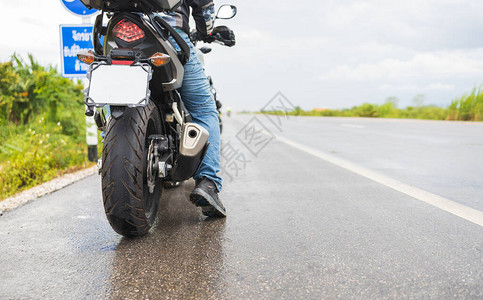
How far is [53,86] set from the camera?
623cm

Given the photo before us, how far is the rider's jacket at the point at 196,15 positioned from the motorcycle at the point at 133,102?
255 millimetres

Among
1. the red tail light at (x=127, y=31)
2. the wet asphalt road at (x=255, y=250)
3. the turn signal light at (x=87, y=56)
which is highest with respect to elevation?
the red tail light at (x=127, y=31)

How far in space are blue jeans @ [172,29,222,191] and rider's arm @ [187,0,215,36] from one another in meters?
0.25

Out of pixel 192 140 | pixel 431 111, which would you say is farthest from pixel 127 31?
pixel 431 111

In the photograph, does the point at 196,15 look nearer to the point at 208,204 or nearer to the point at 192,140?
the point at 192,140

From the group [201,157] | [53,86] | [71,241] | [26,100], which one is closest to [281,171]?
[201,157]

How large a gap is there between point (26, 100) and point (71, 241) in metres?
5.02

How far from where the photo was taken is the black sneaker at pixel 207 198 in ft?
8.64

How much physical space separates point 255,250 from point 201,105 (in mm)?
1121

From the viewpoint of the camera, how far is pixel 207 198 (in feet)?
8.71

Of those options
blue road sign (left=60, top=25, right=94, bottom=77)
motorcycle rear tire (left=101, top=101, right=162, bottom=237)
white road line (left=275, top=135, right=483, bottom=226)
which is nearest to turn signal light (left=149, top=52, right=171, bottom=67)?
motorcycle rear tire (left=101, top=101, right=162, bottom=237)

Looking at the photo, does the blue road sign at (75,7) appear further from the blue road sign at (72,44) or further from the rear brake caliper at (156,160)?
the rear brake caliper at (156,160)

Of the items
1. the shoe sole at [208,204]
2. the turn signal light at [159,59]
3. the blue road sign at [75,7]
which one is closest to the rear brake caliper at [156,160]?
the shoe sole at [208,204]

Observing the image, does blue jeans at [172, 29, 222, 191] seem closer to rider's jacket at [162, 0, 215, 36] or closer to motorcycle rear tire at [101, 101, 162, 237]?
rider's jacket at [162, 0, 215, 36]
